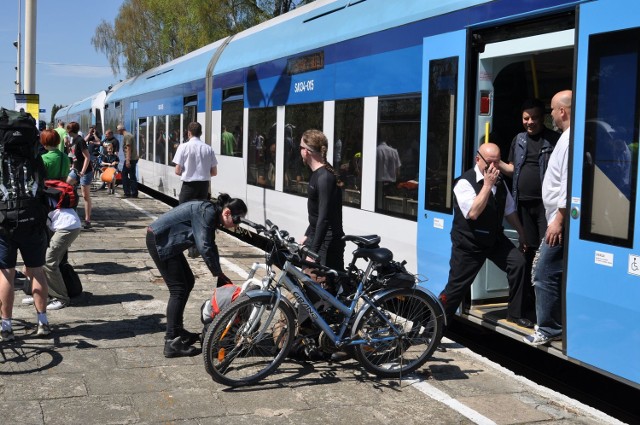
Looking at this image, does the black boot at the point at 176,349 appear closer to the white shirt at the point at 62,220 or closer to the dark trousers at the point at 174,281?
the dark trousers at the point at 174,281

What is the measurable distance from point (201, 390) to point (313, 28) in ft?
18.1

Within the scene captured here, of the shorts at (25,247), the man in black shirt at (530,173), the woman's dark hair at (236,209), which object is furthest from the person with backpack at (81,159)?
the man in black shirt at (530,173)

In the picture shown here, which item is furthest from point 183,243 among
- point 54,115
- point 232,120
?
point 54,115

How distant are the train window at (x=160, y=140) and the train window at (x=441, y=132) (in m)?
11.9

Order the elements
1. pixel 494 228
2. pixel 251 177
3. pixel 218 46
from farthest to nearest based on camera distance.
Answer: pixel 218 46
pixel 251 177
pixel 494 228

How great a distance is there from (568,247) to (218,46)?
10.3 metres

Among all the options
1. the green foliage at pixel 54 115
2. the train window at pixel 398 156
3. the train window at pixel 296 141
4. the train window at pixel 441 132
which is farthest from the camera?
the green foliage at pixel 54 115

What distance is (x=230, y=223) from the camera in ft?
16.5

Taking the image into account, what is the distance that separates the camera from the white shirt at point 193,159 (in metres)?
9.77

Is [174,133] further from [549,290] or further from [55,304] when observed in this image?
[549,290]

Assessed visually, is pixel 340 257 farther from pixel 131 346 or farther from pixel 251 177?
pixel 251 177

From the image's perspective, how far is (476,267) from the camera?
5664 mm

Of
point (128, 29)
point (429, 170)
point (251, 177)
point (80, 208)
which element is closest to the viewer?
point (429, 170)

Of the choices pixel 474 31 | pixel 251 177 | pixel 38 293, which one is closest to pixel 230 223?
pixel 38 293
